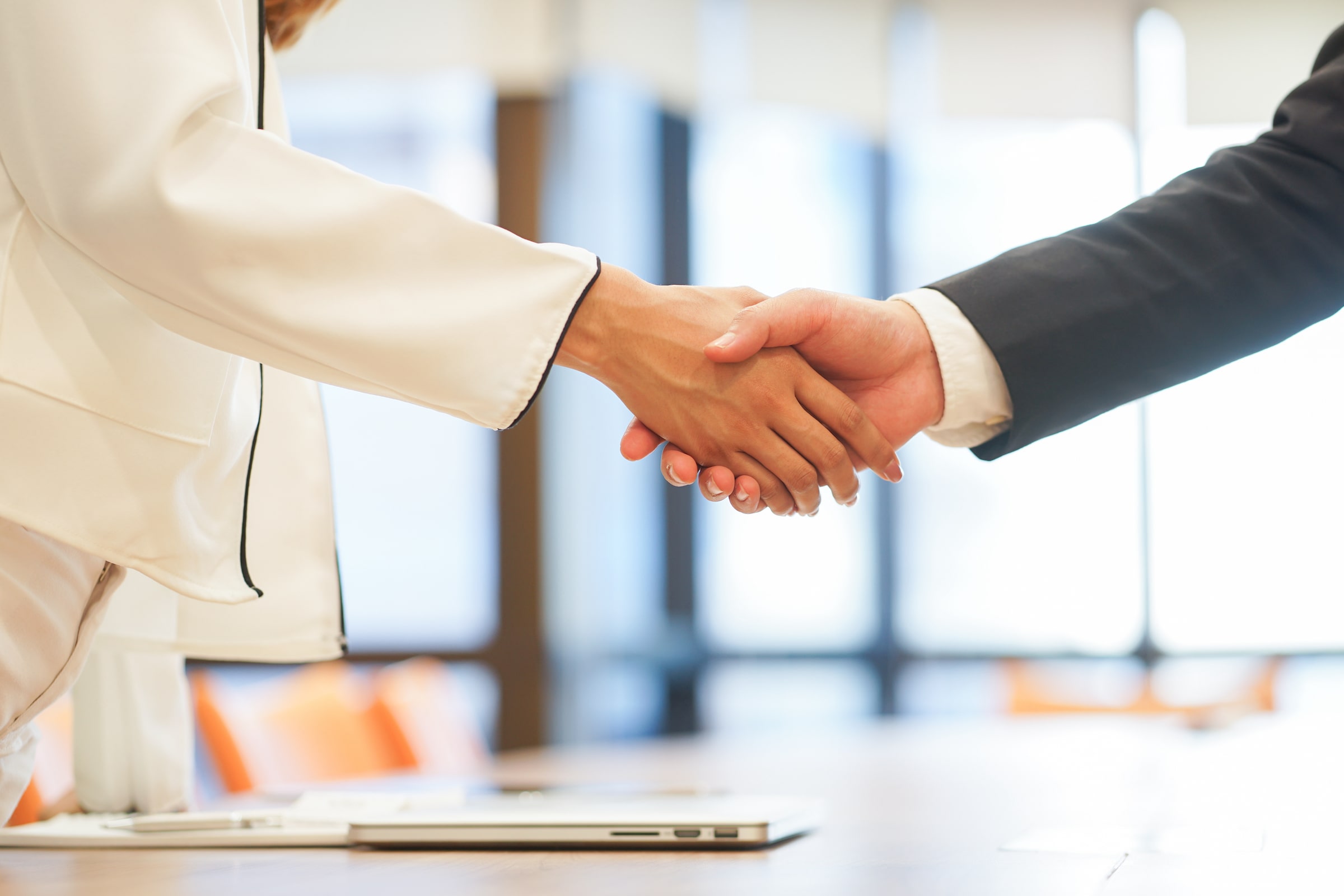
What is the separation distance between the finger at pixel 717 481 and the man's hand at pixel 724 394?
0.05 feet

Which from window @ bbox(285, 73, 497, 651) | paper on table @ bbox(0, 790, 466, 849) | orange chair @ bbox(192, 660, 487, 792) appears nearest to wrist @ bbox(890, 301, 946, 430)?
paper on table @ bbox(0, 790, 466, 849)

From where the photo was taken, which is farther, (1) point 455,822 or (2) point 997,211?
(2) point 997,211

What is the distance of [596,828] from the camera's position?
86 cm

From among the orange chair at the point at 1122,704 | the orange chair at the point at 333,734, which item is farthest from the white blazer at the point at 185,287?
the orange chair at the point at 1122,704

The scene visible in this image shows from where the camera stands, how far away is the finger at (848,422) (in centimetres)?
121

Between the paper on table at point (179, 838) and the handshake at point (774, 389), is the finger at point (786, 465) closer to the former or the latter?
the handshake at point (774, 389)

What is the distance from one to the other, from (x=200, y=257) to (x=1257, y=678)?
508 centimetres

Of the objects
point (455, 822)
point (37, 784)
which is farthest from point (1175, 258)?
point (37, 784)

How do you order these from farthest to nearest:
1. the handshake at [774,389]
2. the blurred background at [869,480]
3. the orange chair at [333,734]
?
1. the blurred background at [869,480]
2. the orange chair at [333,734]
3. the handshake at [774,389]

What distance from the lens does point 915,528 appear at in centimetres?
543

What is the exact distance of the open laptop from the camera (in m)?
0.84

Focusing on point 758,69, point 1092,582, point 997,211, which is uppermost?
point 758,69

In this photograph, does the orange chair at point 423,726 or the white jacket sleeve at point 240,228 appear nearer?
the white jacket sleeve at point 240,228

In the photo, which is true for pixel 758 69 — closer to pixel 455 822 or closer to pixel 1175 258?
pixel 1175 258
